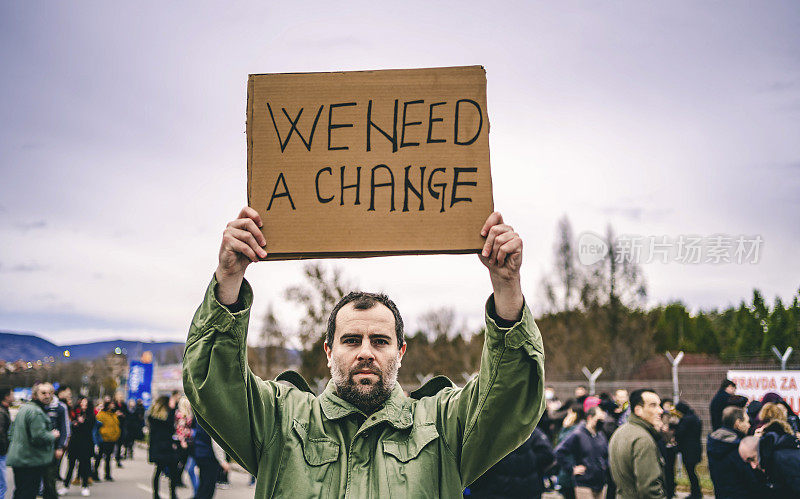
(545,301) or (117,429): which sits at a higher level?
(545,301)

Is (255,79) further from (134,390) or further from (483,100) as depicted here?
(134,390)

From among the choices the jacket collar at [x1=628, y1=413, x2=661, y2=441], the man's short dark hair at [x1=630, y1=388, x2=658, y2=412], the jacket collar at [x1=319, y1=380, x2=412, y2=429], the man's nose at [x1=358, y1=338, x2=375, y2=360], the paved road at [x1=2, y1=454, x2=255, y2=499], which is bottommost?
the paved road at [x1=2, y1=454, x2=255, y2=499]

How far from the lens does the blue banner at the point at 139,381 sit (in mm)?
28062

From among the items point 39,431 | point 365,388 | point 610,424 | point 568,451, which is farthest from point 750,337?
point 365,388

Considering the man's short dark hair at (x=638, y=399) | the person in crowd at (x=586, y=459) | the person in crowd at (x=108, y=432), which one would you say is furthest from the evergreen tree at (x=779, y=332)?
the person in crowd at (x=108, y=432)

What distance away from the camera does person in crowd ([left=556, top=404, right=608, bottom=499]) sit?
833cm

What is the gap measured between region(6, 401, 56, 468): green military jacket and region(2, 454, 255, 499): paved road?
13.6ft

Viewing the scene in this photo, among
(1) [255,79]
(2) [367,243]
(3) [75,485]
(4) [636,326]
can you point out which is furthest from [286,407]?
(4) [636,326]

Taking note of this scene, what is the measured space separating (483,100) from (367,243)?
72 cm

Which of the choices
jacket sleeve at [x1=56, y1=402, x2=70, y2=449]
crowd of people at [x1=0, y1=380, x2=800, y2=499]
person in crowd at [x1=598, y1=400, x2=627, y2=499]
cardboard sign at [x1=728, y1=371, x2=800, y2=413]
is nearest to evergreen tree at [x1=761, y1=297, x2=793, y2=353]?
cardboard sign at [x1=728, y1=371, x2=800, y2=413]

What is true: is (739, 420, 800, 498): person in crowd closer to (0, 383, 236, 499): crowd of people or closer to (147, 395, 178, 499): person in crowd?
(0, 383, 236, 499): crowd of people

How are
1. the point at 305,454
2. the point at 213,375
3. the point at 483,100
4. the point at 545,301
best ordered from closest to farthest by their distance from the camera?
the point at 213,375 < the point at 305,454 < the point at 483,100 < the point at 545,301

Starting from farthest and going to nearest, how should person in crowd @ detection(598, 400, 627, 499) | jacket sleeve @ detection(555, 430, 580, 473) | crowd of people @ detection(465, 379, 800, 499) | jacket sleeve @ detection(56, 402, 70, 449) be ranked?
jacket sleeve @ detection(56, 402, 70, 449) < person in crowd @ detection(598, 400, 627, 499) < jacket sleeve @ detection(555, 430, 580, 473) < crowd of people @ detection(465, 379, 800, 499)

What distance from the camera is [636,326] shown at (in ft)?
107
